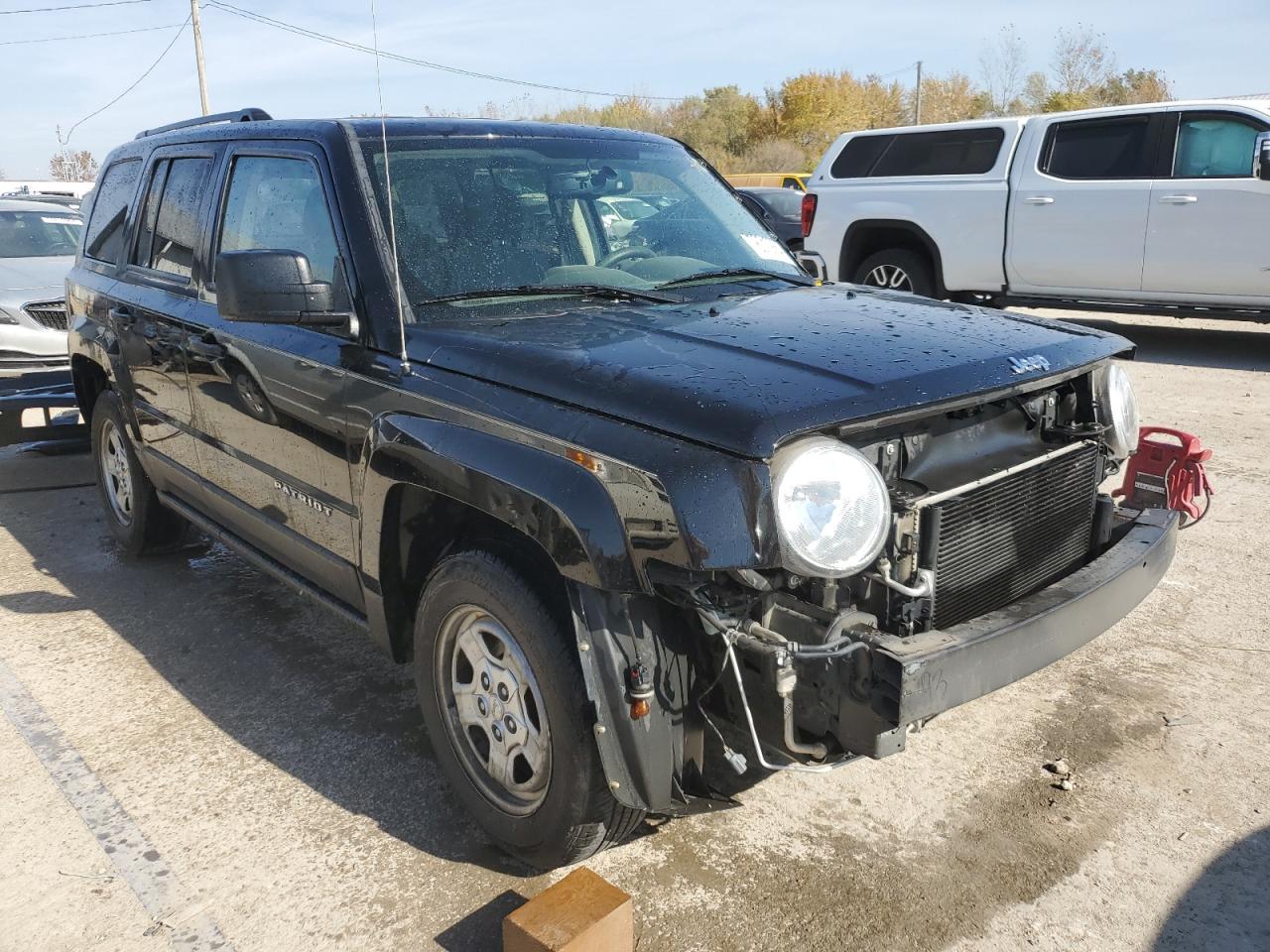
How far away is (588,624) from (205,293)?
2.43 metres

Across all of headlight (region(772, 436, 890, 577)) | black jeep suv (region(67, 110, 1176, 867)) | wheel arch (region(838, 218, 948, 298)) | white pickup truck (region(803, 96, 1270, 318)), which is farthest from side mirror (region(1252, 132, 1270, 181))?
headlight (region(772, 436, 890, 577))

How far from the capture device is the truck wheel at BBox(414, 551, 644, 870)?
8.02 feet

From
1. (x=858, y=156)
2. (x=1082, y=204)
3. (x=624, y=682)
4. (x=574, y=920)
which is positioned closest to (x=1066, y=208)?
(x=1082, y=204)

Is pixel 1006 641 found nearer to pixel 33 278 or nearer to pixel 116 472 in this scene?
pixel 116 472

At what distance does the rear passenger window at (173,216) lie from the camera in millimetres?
4098

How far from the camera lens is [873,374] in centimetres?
242

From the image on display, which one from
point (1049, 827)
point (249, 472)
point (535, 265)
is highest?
point (535, 265)

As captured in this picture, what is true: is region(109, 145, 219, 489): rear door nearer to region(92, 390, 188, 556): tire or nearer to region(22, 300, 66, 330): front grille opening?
region(92, 390, 188, 556): tire

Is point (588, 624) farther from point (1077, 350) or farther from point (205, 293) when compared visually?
point (205, 293)

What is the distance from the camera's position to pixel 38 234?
1007 centimetres

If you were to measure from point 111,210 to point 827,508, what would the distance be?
4.28m

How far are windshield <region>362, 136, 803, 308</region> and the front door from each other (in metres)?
0.26

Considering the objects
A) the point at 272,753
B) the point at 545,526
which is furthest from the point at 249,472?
the point at 545,526

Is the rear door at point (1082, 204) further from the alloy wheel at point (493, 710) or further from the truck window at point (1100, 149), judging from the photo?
the alloy wheel at point (493, 710)
